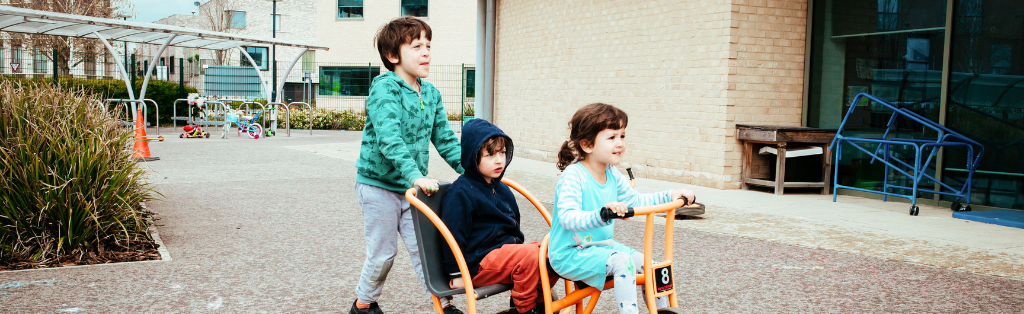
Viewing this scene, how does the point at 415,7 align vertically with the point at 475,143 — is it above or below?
above

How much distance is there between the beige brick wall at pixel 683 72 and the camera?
987cm

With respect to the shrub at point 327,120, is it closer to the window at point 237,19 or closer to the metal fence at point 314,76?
the metal fence at point 314,76

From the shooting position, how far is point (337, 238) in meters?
6.16

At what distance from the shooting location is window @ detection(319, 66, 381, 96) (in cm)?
3403

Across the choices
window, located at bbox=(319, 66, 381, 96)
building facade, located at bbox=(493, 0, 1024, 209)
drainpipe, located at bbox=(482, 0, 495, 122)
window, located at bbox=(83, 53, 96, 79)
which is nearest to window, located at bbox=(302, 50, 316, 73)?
window, located at bbox=(319, 66, 381, 96)

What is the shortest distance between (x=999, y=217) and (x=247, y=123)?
17033 millimetres

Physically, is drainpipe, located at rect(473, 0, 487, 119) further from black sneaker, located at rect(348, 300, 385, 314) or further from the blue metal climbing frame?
black sneaker, located at rect(348, 300, 385, 314)

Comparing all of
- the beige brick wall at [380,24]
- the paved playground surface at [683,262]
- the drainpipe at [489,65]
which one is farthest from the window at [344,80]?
the paved playground surface at [683,262]

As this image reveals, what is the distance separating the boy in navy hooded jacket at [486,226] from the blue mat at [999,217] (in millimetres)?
6008

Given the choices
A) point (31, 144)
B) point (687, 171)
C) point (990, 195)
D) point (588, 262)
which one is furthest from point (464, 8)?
point (588, 262)

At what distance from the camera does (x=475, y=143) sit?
125 inches

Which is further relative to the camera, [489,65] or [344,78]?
[344,78]

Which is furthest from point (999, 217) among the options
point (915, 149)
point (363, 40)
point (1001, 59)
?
point (363, 40)

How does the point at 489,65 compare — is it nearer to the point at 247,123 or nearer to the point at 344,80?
the point at 247,123
